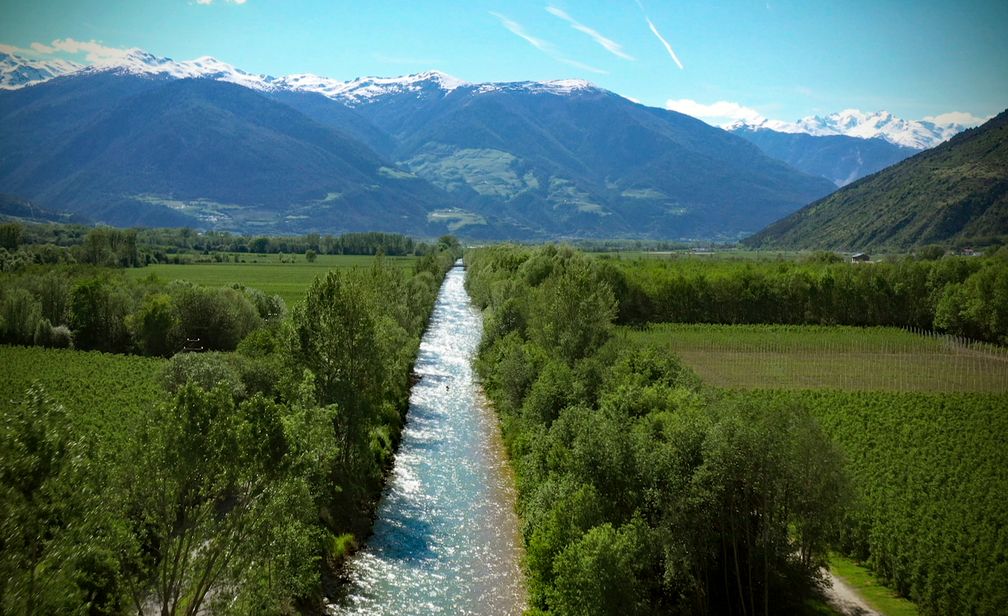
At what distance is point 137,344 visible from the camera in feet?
277

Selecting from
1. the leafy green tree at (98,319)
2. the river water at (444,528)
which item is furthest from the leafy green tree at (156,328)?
the river water at (444,528)

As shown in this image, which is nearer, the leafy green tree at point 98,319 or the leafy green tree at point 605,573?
the leafy green tree at point 605,573

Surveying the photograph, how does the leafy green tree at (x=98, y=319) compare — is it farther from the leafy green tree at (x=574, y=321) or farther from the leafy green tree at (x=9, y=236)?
the leafy green tree at (x=9, y=236)

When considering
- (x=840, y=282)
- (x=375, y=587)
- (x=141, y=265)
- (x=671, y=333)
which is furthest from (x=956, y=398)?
(x=141, y=265)

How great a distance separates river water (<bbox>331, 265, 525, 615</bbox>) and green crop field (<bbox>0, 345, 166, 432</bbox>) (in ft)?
61.0

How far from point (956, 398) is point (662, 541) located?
51.0 m

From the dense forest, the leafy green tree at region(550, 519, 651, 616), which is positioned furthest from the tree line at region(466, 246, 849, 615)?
the dense forest

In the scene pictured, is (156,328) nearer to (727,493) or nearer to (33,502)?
(33,502)

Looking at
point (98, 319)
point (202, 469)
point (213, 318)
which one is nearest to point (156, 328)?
point (213, 318)

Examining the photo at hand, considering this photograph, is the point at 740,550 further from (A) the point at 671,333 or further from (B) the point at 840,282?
(B) the point at 840,282

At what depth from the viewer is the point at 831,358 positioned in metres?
93.5

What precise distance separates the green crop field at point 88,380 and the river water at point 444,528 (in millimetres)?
18588

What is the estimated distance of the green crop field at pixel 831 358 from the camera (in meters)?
77.1

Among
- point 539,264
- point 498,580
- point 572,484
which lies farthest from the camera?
point 539,264
